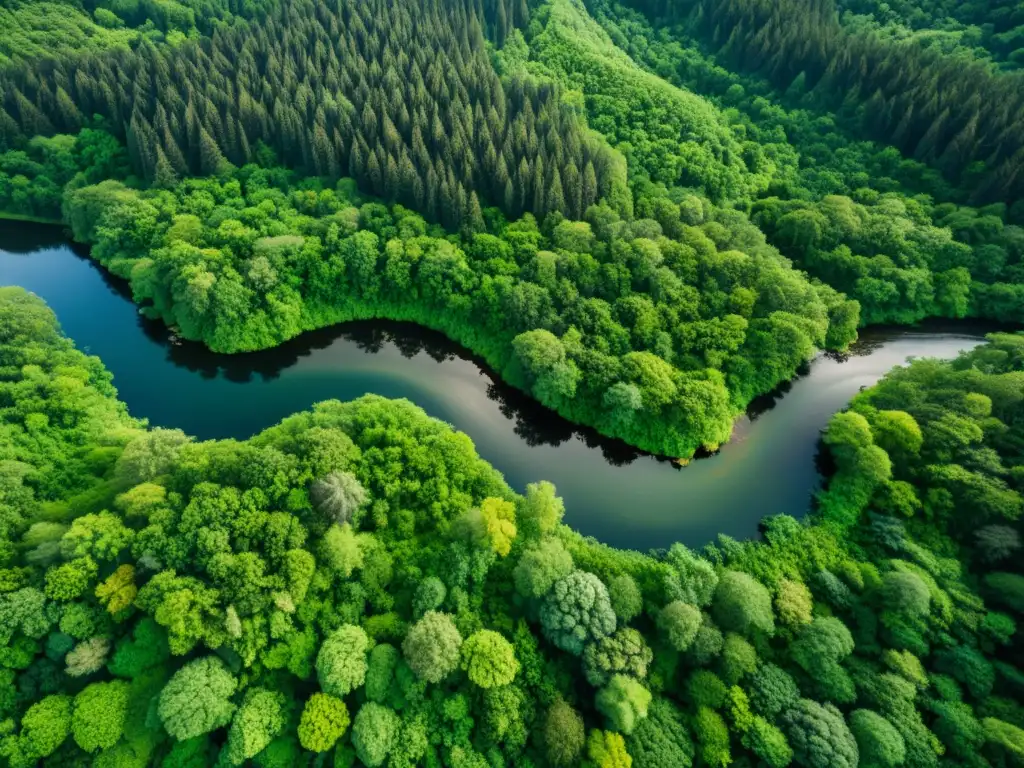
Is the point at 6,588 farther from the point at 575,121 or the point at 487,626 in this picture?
the point at 575,121

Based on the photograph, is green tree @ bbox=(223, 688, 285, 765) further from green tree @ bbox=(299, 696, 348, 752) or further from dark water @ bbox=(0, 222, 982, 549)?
dark water @ bbox=(0, 222, 982, 549)

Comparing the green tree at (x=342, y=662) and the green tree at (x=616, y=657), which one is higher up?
the green tree at (x=616, y=657)

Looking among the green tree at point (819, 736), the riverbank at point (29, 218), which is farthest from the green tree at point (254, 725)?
the riverbank at point (29, 218)

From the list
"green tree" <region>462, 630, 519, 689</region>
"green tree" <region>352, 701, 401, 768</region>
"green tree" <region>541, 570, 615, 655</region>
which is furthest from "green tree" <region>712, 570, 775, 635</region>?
"green tree" <region>352, 701, 401, 768</region>

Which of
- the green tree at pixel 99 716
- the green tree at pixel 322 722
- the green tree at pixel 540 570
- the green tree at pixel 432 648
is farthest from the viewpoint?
the green tree at pixel 540 570

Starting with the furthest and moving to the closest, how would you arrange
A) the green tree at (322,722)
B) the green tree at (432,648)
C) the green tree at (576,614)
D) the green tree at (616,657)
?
the green tree at (576,614) → the green tree at (616,657) → the green tree at (432,648) → the green tree at (322,722)

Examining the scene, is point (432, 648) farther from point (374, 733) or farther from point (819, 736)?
point (819, 736)

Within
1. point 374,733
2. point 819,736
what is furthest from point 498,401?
point 819,736

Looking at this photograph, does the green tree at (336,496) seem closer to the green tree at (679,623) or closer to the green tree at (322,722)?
the green tree at (322,722)
